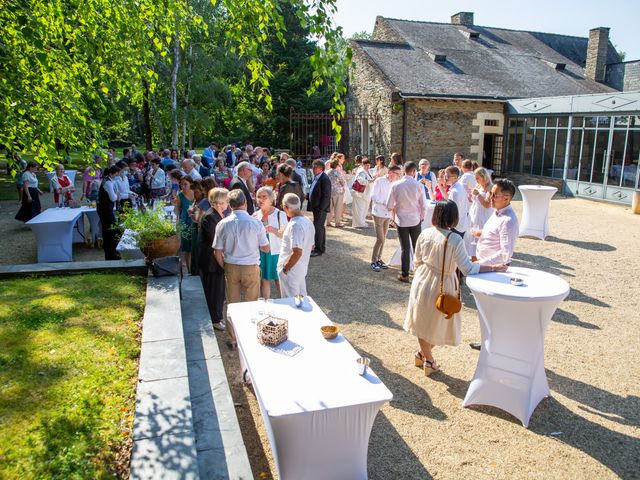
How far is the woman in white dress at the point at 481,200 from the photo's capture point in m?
7.44

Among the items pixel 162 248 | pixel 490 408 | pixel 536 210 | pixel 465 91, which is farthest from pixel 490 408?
pixel 465 91

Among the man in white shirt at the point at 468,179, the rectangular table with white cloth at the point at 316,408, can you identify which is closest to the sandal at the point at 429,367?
the rectangular table with white cloth at the point at 316,408

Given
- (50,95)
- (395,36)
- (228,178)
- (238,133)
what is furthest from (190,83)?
(50,95)

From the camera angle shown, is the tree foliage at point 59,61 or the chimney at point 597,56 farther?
the chimney at point 597,56

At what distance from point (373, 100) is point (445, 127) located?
3.67 m

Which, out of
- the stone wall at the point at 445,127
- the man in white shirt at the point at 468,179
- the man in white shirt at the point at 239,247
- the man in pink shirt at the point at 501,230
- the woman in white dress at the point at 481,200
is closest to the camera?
the man in pink shirt at the point at 501,230

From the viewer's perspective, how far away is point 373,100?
74.7 feet

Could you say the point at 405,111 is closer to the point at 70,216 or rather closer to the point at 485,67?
the point at 485,67

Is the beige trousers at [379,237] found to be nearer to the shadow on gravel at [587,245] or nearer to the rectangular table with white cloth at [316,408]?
the shadow on gravel at [587,245]

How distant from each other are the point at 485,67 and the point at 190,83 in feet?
51.2

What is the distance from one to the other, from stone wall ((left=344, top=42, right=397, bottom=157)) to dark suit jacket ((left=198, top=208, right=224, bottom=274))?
1556 cm

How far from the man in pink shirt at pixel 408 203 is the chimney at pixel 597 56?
75.5 feet

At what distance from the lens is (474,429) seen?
14.2 feet

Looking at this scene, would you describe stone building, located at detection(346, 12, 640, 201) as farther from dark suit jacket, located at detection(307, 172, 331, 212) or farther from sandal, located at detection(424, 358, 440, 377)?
sandal, located at detection(424, 358, 440, 377)
